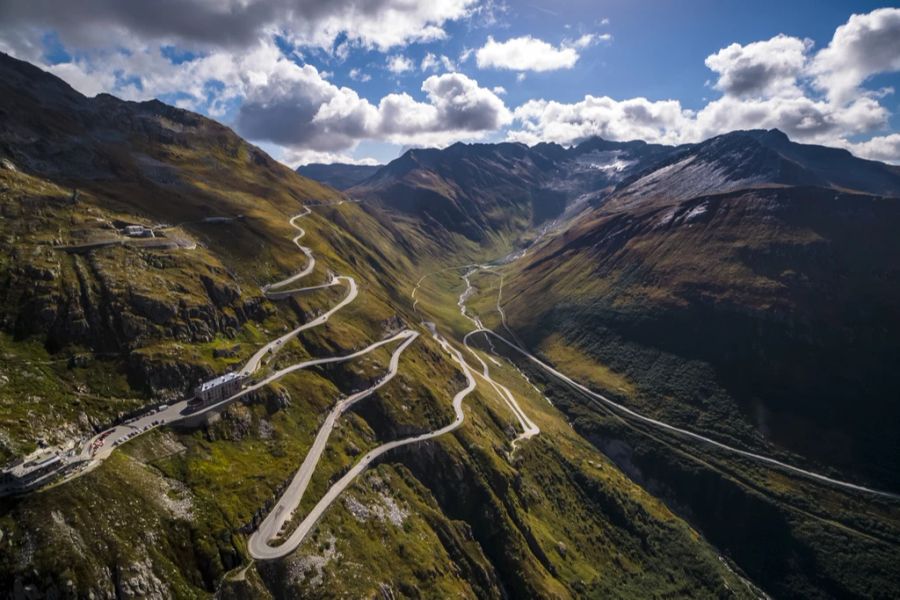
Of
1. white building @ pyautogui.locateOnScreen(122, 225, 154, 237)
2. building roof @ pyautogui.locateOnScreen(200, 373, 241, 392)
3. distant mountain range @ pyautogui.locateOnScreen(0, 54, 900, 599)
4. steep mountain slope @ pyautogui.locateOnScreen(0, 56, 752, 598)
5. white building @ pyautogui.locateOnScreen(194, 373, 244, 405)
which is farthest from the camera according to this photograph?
white building @ pyautogui.locateOnScreen(122, 225, 154, 237)

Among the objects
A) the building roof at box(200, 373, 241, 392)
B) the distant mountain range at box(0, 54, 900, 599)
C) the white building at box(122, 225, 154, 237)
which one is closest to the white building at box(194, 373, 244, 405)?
the building roof at box(200, 373, 241, 392)

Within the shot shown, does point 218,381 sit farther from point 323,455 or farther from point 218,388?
point 323,455

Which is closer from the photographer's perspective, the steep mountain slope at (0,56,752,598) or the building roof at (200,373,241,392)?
the steep mountain slope at (0,56,752,598)

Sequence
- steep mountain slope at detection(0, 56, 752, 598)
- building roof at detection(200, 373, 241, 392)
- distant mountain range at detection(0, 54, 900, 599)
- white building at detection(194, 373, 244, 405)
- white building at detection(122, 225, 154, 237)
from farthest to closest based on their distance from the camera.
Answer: white building at detection(122, 225, 154, 237), building roof at detection(200, 373, 241, 392), white building at detection(194, 373, 244, 405), distant mountain range at detection(0, 54, 900, 599), steep mountain slope at detection(0, 56, 752, 598)

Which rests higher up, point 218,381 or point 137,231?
point 137,231

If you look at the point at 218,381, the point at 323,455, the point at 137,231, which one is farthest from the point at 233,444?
the point at 137,231

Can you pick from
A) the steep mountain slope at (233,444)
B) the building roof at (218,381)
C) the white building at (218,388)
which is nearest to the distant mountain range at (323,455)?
the steep mountain slope at (233,444)

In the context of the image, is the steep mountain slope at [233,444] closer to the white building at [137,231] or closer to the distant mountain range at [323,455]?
the distant mountain range at [323,455]

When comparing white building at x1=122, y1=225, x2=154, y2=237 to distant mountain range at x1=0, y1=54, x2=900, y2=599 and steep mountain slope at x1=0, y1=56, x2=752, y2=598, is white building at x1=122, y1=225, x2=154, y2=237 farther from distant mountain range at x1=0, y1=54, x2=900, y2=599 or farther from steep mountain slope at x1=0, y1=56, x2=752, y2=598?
distant mountain range at x1=0, y1=54, x2=900, y2=599

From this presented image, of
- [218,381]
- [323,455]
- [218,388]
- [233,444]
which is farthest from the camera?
[323,455]
